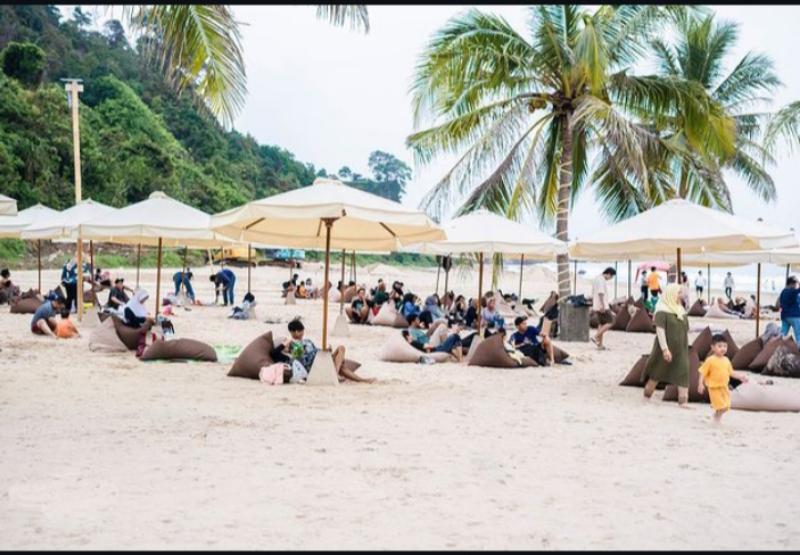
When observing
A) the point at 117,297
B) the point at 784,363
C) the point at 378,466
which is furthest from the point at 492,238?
the point at 117,297

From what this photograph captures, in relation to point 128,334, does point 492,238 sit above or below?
above

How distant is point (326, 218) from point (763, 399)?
4.93 metres

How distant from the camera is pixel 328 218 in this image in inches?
356

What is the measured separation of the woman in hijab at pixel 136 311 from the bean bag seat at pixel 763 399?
7.68m

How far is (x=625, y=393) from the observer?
8867 mm

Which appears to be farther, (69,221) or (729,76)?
(729,76)

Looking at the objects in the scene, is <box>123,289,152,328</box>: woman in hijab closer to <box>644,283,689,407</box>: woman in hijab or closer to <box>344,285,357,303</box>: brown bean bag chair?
<box>644,283,689,407</box>: woman in hijab

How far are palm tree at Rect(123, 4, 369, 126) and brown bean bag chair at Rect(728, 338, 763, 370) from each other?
23.5 ft

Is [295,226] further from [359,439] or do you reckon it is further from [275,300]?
[275,300]

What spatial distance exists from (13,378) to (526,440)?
5753 mm

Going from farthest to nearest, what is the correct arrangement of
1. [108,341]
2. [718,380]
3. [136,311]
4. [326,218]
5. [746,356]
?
[136,311], [108,341], [746,356], [326,218], [718,380]

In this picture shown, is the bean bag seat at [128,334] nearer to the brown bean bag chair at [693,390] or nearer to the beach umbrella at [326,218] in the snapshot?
the beach umbrella at [326,218]

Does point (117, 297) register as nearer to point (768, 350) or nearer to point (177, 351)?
point (177, 351)

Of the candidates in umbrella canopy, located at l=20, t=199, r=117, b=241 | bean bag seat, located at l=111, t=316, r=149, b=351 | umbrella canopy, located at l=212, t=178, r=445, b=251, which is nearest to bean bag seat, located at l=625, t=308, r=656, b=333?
umbrella canopy, located at l=212, t=178, r=445, b=251
